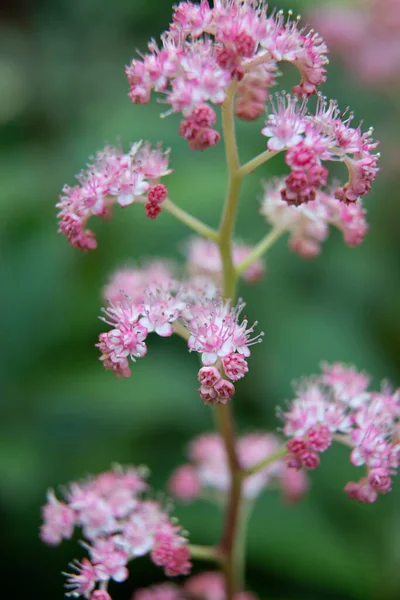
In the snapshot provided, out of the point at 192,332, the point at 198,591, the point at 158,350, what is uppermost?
the point at 158,350

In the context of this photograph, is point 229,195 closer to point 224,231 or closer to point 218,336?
point 224,231

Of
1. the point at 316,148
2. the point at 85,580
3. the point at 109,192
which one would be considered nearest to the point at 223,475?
the point at 85,580

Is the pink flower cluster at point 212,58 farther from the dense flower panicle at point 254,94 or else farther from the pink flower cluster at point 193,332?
the pink flower cluster at point 193,332

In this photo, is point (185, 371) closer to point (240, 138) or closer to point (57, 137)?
point (240, 138)

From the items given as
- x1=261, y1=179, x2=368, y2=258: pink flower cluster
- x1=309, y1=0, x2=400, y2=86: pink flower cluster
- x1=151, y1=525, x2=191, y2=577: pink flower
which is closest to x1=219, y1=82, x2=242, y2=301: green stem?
x1=261, y1=179, x2=368, y2=258: pink flower cluster

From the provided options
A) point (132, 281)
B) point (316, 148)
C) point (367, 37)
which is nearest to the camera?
point (316, 148)

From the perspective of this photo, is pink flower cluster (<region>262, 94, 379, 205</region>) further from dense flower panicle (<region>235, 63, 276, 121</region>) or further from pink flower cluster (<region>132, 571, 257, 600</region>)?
pink flower cluster (<region>132, 571, 257, 600</region>)

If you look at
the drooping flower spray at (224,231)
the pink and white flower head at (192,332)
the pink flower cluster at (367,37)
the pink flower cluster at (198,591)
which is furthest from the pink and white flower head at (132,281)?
the pink flower cluster at (367,37)
